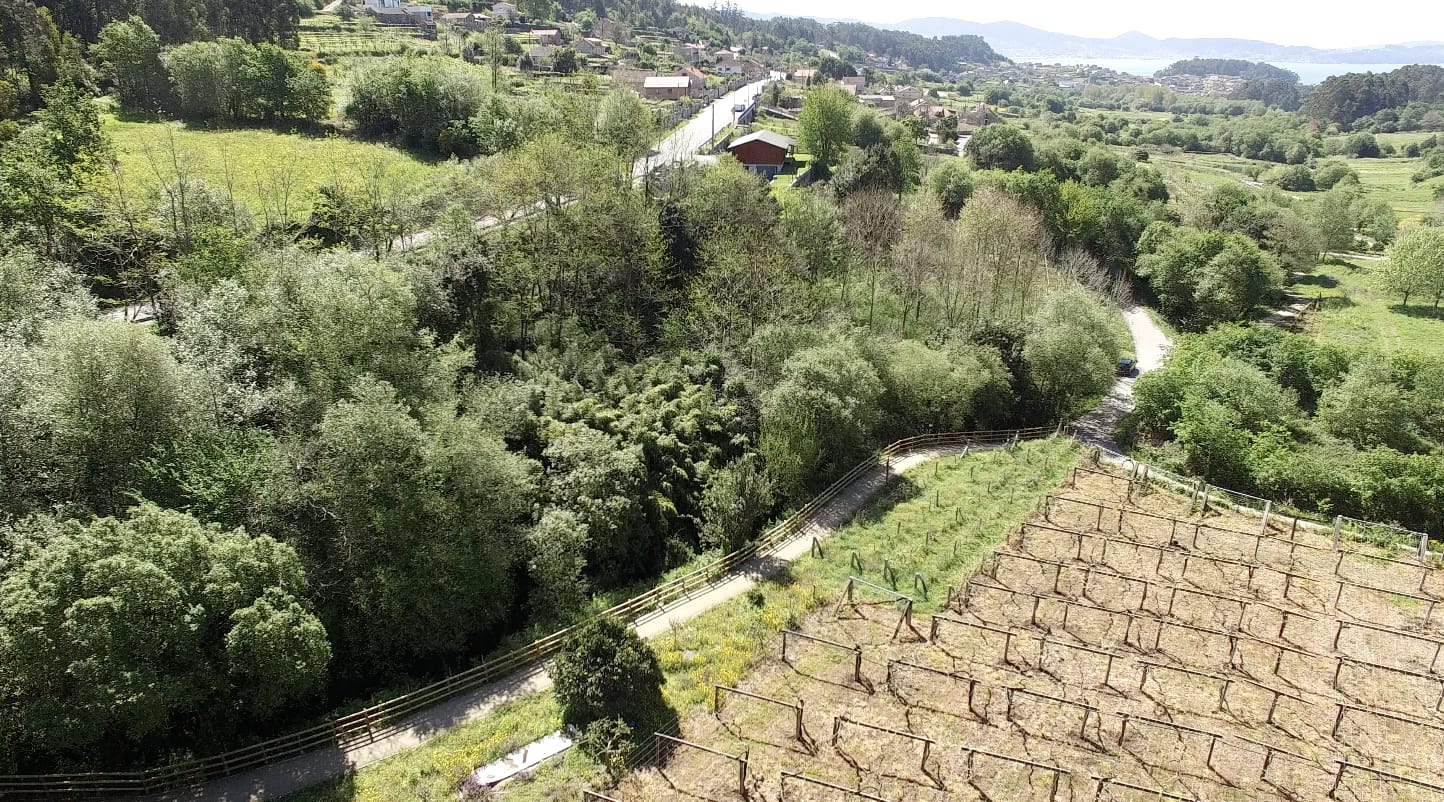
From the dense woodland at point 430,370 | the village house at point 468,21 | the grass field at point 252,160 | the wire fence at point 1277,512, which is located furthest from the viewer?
the village house at point 468,21

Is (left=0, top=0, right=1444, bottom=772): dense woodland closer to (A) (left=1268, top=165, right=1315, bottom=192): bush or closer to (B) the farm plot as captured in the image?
(B) the farm plot

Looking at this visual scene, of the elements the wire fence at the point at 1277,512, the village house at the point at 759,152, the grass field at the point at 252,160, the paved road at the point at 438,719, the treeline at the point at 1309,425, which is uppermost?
the village house at the point at 759,152

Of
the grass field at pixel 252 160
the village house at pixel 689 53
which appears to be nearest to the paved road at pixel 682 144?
the grass field at pixel 252 160

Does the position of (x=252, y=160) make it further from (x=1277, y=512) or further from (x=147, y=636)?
(x=1277, y=512)

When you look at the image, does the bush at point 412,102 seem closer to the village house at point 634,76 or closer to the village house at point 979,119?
the village house at point 634,76

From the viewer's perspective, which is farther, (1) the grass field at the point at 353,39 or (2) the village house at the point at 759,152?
(1) the grass field at the point at 353,39

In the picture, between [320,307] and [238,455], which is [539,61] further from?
[238,455]

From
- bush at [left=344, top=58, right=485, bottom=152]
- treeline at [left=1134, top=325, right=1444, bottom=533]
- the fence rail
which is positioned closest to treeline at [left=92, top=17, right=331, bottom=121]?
bush at [left=344, top=58, right=485, bottom=152]

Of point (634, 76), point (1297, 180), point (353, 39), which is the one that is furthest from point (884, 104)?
point (353, 39)
